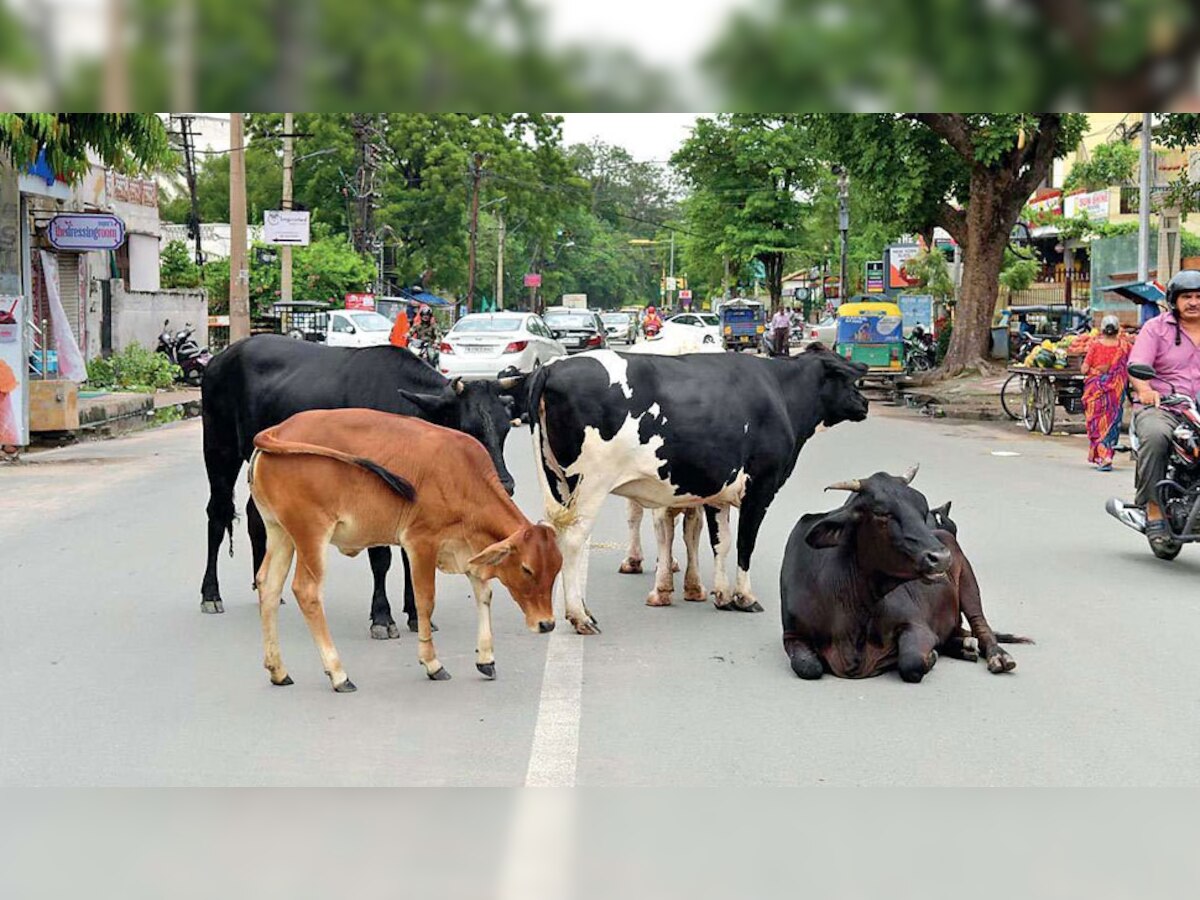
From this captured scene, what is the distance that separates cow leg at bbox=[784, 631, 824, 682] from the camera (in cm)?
716

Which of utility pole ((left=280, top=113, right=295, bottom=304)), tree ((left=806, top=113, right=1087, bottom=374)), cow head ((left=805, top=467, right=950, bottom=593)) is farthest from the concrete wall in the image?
cow head ((left=805, top=467, right=950, bottom=593))

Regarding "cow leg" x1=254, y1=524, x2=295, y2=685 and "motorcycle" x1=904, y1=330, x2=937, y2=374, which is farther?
"motorcycle" x1=904, y1=330, x2=937, y2=374

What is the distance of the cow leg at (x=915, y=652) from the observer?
7.03 meters

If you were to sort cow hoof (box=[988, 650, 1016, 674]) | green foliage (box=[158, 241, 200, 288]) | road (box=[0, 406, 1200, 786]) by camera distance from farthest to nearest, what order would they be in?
green foliage (box=[158, 241, 200, 288]), cow hoof (box=[988, 650, 1016, 674]), road (box=[0, 406, 1200, 786])

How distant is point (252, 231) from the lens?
5759cm

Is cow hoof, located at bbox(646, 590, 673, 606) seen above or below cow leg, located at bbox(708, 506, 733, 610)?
below

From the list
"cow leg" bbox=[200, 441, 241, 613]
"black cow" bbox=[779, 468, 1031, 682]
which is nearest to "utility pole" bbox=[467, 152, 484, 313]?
"cow leg" bbox=[200, 441, 241, 613]

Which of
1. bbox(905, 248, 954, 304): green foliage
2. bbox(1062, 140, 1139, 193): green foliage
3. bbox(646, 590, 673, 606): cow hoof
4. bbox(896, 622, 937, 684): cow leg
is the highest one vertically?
bbox(1062, 140, 1139, 193): green foliage

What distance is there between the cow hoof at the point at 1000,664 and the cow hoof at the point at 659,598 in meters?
2.28

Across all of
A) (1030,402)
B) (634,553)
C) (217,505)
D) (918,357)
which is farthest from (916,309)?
(217,505)

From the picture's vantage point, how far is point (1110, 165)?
3891 centimetres

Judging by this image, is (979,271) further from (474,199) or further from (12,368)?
(474,199)

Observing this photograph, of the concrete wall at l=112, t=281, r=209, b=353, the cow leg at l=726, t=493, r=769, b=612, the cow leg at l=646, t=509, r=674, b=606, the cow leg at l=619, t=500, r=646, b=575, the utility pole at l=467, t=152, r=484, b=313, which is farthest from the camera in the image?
the utility pole at l=467, t=152, r=484, b=313

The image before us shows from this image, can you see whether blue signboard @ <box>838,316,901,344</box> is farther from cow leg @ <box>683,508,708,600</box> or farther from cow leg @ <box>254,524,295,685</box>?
cow leg @ <box>254,524,295,685</box>
